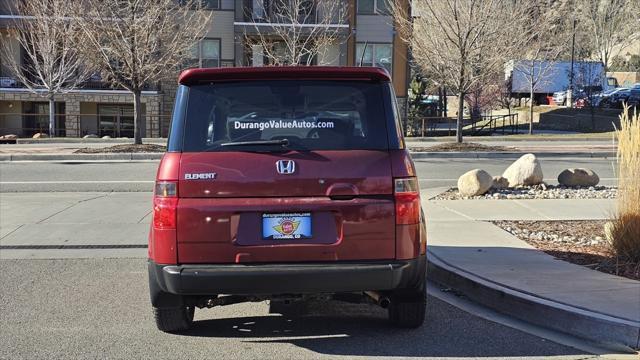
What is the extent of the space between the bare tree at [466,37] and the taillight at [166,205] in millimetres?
15619

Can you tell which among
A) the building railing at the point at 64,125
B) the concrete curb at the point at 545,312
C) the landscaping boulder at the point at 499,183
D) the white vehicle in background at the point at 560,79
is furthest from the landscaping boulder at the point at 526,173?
the building railing at the point at 64,125

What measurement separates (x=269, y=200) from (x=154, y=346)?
142cm

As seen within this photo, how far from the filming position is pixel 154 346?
15.0 ft

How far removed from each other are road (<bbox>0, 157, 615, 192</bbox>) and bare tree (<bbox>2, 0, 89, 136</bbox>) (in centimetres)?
1122

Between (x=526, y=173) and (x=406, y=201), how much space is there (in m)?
8.20

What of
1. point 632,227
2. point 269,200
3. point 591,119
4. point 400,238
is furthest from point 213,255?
point 591,119

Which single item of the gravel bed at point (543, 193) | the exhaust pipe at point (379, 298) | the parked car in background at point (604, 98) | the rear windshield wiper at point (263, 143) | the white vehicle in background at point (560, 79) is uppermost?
the white vehicle in background at point (560, 79)

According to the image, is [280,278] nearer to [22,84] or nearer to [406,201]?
[406,201]

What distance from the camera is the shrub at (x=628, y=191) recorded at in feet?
20.5

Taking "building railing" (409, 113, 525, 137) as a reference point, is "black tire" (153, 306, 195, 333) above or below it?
below

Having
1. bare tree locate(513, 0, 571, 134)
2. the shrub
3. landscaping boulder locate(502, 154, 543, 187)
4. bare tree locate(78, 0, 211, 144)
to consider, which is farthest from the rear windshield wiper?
bare tree locate(513, 0, 571, 134)

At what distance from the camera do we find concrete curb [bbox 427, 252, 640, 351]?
464cm

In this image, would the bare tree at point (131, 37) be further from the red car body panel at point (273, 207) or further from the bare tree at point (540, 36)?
the red car body panel at point (273, 207)

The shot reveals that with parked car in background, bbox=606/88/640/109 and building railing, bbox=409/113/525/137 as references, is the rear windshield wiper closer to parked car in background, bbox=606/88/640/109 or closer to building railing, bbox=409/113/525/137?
building railing, bbox=409/113/525/137
